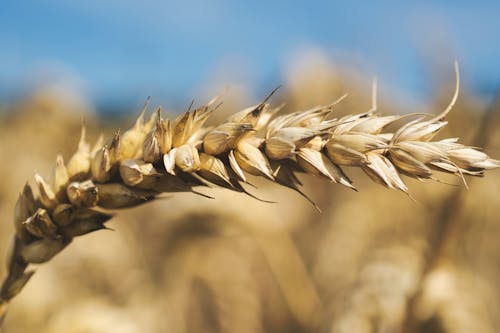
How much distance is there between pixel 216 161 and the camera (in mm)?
1134

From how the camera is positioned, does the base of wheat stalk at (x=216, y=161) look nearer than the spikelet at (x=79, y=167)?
Yes

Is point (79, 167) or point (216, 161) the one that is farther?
point (79, 167)

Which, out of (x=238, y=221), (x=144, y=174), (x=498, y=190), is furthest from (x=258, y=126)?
(x=498, y=190)

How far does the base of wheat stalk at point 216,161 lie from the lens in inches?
41.9

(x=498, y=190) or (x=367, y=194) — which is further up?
(x=498, y=190)

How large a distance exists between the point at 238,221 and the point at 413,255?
3.28 feet

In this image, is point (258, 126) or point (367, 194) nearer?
point (258, 126)

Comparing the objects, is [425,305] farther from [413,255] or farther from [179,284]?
[179,284]

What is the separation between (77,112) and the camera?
580 cm

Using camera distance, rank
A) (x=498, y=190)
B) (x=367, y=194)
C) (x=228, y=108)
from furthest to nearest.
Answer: (x=228, y=108) → (x=367, y=194) → (x=498, y=190)

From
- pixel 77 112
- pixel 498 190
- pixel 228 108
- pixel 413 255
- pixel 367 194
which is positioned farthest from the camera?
pixel 228 108

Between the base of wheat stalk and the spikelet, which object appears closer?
the base of wheat stalk

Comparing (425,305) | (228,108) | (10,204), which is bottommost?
(228,108)

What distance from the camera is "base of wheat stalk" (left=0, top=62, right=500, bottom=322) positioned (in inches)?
41.9
